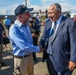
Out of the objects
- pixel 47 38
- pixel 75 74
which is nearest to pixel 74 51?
pixel 47 38

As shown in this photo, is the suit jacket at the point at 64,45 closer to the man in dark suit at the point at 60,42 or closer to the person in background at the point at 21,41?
the man in dark suit at the point at 60,42

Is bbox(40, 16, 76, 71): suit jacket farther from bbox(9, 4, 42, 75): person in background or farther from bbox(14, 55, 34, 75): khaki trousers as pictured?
bbox(14, 55, 34, 75): khaki trousers

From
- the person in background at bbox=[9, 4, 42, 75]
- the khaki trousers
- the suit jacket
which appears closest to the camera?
the suit jacket

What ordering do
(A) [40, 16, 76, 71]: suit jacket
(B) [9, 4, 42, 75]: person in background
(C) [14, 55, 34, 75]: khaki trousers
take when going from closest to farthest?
(A) [40, 16, 76, 71]: suit jacket
(B) [9, 4, 42, 75]: person in background
(C) [14, 55, 34, 75]: khaki trousers

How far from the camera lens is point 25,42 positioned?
4078 millimetres

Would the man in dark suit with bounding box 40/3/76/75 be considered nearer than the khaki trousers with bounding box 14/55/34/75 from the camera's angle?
Yes

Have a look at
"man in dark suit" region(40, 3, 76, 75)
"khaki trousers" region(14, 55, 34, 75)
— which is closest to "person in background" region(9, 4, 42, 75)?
"khaki trousers" region(14, 55, 34, 75)

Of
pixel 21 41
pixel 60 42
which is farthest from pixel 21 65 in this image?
pixel 60 42

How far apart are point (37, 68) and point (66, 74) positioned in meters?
3.76

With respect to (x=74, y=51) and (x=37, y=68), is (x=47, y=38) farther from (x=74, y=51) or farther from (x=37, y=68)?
(x=37, y=68)

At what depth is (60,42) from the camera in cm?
391

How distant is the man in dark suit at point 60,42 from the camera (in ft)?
12.6

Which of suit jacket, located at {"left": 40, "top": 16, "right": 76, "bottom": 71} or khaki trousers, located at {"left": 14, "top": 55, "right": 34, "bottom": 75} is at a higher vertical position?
suit jacket, located at {"left": 40, "top": 16, "right": 76, "bottom": 71}

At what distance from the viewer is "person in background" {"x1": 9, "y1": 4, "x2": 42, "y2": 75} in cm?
405
